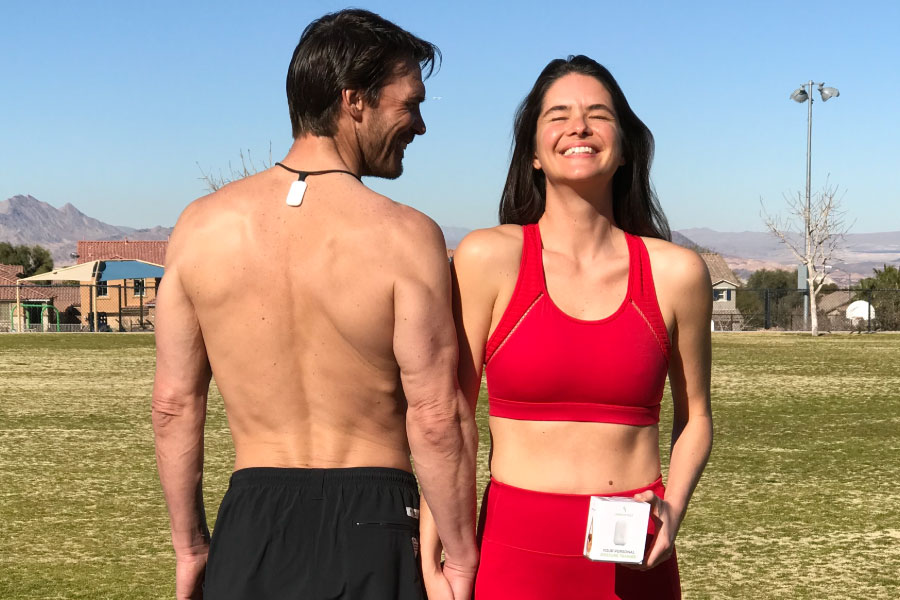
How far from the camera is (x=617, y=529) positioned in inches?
89.7

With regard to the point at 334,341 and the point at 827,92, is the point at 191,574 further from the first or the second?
the point at 827,92

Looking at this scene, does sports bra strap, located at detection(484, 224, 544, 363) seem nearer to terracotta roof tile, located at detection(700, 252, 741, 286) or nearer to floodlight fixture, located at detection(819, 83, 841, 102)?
floodlight fixture, located at detection(819, 83, 841, 102)

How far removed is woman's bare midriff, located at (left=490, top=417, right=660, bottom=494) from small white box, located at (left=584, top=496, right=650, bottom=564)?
0.99 feet


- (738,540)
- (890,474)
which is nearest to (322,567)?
(738,540)

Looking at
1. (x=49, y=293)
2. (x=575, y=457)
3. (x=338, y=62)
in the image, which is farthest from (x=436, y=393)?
(x=49, y=293)

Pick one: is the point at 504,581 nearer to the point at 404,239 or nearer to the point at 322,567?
the point at 322,567

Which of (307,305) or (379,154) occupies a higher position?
(379,154)

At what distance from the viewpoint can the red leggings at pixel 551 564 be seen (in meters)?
2.57

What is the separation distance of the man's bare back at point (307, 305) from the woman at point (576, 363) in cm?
35

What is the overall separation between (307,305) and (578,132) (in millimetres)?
849

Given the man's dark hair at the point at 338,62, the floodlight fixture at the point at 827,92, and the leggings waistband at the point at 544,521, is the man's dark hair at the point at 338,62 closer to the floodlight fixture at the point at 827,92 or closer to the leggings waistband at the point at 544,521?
the leggings waistband at the point at 544,521

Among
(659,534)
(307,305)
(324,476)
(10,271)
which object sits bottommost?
(659,534)

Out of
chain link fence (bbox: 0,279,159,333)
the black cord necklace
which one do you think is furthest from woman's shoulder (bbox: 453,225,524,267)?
chain link fence (bbox: 0,279,159,333)

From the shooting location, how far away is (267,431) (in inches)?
94.2
